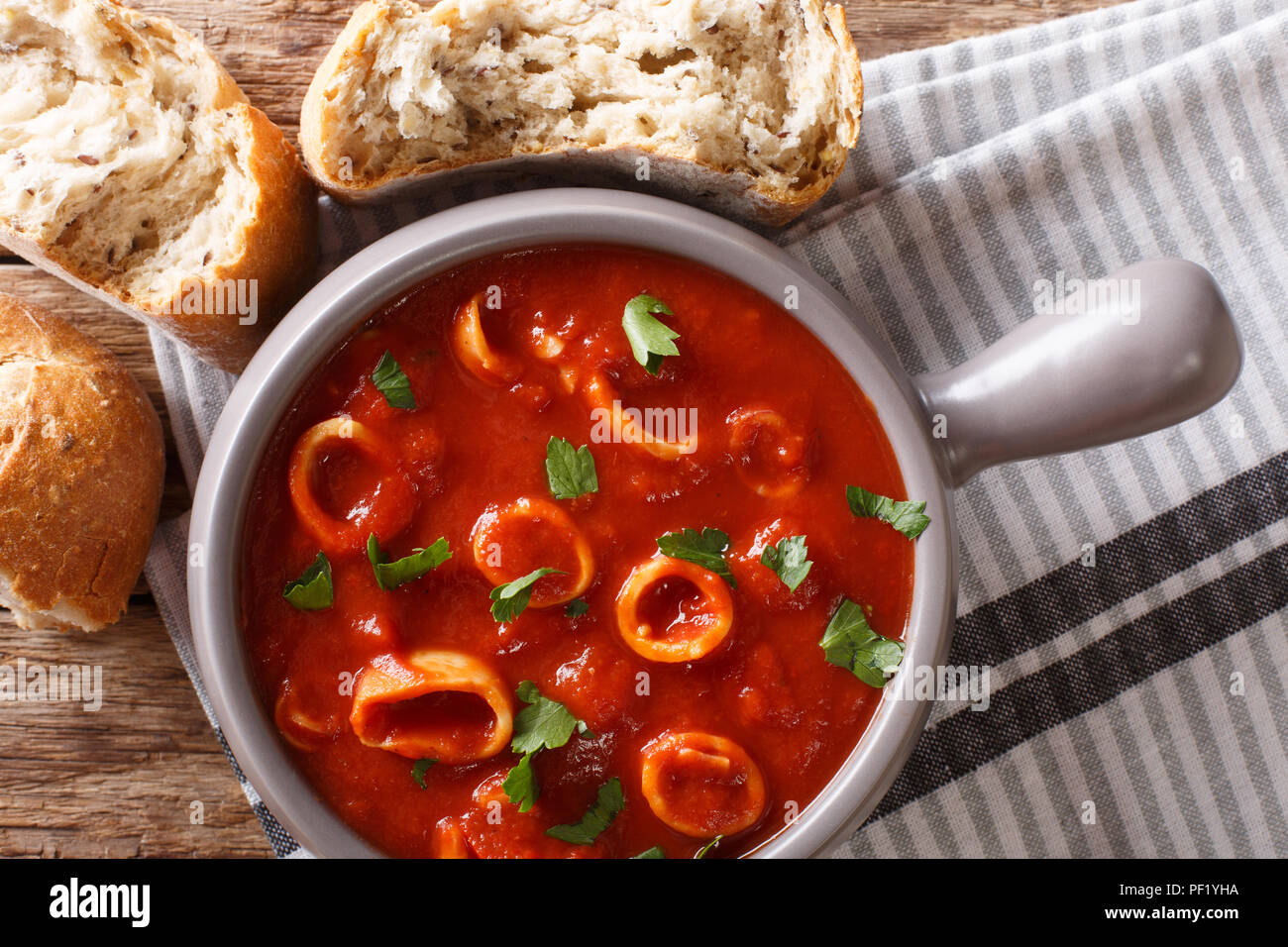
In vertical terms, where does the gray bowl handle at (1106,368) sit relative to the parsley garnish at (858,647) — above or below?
above

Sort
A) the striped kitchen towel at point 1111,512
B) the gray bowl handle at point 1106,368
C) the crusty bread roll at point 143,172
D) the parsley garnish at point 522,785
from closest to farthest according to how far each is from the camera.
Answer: the gray bowl handle at point 1106,368 → the parsley garnish at point 522,785 → the crusty bread roll at point 143,172 → the striped kitchen towel at point 1111,512

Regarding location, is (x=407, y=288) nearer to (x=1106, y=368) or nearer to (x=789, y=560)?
(x=789, y=560)

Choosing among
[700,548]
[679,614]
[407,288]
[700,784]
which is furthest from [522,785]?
[407,288]

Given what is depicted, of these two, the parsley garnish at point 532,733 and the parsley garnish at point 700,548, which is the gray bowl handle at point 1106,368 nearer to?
the parsley garnish at point 700,548

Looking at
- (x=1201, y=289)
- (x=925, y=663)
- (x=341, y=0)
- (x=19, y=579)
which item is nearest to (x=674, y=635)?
(x=925, y=663)

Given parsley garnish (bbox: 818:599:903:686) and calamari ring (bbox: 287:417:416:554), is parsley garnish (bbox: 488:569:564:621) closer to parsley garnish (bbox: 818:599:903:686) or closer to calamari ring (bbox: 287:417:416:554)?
calamari ring (bbox: 287:417:416:554)

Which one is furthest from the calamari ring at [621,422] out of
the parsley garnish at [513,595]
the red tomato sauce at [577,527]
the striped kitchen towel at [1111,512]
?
the striped kitchen towel at [1111,512]
